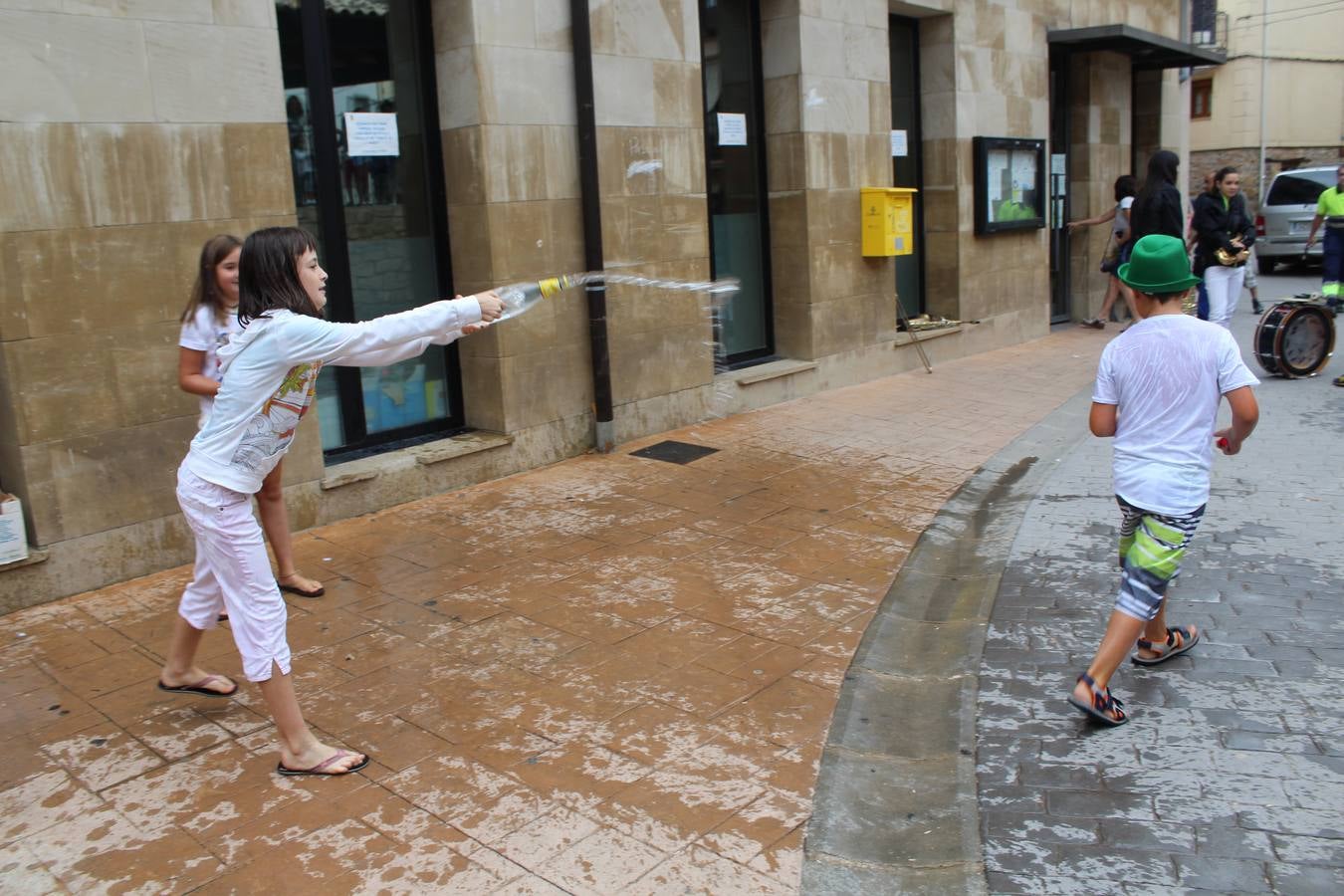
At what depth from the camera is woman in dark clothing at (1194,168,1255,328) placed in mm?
9961

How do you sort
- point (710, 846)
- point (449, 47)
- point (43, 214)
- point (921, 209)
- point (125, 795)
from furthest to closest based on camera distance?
point (921, 209) < point (449, 47) < point (43, 214) < point (125, 795) < point (710, 846)

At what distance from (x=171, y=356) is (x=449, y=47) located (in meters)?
2.83

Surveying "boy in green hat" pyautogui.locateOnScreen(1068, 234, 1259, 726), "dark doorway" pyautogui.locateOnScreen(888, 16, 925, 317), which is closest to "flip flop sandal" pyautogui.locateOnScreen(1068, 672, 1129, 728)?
"boy in green hat" pyautogui.locateOnScreen(1068, 234, 1259, 726)

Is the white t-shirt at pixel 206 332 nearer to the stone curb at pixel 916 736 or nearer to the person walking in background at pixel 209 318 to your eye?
the person walking in background at pixel 209 318

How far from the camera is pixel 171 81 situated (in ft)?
19.3

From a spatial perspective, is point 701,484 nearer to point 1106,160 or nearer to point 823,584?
point 823,584

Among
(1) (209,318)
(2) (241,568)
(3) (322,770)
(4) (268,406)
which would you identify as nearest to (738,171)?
(1) (209,318)

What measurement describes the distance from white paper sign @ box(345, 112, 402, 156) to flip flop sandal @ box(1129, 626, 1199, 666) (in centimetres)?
536

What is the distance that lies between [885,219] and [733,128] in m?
A: 1.67

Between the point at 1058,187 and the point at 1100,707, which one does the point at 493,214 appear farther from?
the point at 1058,187

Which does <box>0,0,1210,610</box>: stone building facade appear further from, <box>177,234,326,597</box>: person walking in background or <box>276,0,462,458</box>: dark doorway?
<box>177,234,326,597</box>: person walking in background

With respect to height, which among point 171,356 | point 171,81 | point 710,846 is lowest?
point 710,846

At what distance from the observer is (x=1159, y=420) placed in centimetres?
416

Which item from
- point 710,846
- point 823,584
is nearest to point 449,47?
point 823,584
